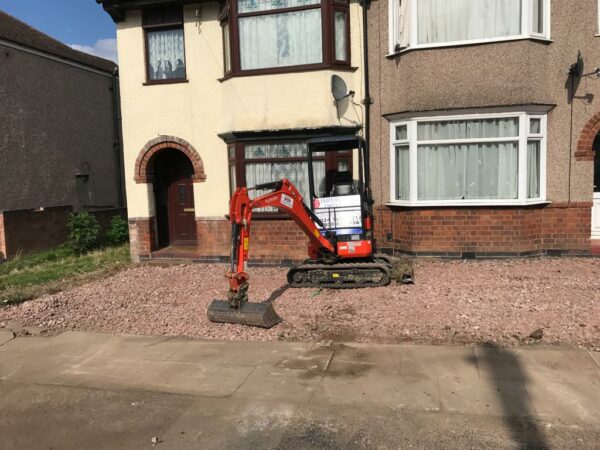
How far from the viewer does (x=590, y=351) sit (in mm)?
4895

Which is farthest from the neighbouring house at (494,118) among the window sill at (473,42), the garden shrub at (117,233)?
the garden shrub at (117,233)

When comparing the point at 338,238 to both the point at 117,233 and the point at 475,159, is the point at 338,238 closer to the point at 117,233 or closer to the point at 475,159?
the point at 475,159

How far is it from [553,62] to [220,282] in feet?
23.0

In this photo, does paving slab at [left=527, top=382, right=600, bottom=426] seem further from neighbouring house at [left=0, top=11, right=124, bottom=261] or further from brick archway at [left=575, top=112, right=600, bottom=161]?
neighbouring house at [left=0, top=11, right=124, bottom=261]

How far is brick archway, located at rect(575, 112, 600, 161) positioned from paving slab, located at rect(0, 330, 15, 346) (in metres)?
9.37

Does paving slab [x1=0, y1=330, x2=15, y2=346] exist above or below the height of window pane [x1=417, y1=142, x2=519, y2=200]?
below

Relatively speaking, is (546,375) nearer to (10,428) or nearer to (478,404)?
(478,404)

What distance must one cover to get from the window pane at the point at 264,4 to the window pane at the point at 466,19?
2222 mm

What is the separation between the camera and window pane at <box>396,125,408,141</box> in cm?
943

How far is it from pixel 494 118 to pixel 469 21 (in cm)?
177

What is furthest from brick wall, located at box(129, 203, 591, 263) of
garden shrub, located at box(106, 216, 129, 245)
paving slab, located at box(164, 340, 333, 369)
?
garden shrub, located at box(106, 216, 129, 245)

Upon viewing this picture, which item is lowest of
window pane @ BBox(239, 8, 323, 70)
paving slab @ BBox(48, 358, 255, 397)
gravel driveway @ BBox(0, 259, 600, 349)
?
paving slab @ BBox(48, 358, 255, 397)

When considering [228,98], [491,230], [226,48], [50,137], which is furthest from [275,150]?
[50,137]

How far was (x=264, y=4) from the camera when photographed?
31.2ft
